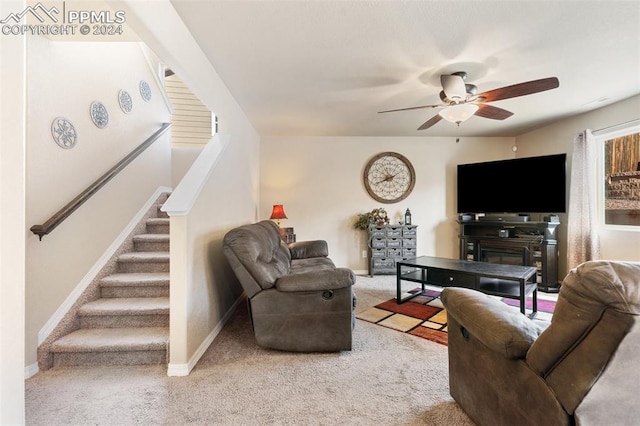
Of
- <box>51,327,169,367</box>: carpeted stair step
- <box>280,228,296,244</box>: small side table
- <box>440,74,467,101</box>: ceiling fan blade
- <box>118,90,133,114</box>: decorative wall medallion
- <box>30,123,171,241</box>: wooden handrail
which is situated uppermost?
<box>118,90,133,114</box>: decorative wall medallion

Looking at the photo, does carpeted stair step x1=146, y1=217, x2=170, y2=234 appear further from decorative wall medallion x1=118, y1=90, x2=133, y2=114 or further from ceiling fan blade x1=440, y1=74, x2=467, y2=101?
ceiling fan blade x1=440, y1=74, x2=467, y2=101

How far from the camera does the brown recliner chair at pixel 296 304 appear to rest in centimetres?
213

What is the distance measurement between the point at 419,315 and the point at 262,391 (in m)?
1.87

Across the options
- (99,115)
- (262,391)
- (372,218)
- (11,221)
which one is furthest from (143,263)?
(372,218)

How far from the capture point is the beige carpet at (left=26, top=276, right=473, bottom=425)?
1.54 meters

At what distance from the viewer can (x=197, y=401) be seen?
5.47 ft

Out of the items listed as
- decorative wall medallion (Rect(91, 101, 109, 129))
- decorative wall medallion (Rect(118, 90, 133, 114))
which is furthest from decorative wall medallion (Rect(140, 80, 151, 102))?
decorative wall medallion (Rect(91, 101, 109, 129))

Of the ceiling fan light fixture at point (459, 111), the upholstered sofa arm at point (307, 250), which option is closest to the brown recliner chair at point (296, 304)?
the upholstered sofa arm at point (307, 250)

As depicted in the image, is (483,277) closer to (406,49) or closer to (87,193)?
(406,49)

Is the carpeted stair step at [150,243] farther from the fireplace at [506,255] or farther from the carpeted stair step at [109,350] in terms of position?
the fireplace at [506,255]

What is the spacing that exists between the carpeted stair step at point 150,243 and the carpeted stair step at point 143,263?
0.77 feet

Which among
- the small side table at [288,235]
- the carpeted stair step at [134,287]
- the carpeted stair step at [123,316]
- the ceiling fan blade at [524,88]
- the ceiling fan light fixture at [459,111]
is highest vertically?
the ceiling fan blade at [524,88]

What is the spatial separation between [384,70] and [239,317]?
9.37 ft

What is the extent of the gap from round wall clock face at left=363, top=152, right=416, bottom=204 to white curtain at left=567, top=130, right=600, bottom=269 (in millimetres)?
2140
